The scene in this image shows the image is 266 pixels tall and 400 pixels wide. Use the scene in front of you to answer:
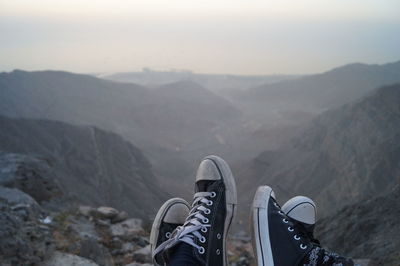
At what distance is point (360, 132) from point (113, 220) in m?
20.8

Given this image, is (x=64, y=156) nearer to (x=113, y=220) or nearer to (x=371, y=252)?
(x=113, y=220)

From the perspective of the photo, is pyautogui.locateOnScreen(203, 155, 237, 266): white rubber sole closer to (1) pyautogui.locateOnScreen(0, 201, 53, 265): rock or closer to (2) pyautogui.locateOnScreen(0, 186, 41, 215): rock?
(1) pyautogui.locateOnScreen(0, 201, 53, 265): rock

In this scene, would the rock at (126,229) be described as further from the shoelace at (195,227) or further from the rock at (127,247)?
the shoelace at (195,227)

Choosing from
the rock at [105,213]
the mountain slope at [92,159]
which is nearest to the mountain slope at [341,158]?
the mountain slope at [92,159]

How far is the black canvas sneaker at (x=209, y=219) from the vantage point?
9.04 ft

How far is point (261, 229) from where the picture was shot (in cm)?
299

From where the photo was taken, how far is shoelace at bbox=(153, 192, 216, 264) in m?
2.76

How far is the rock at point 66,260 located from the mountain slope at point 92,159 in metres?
12.1

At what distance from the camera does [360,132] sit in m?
23.8

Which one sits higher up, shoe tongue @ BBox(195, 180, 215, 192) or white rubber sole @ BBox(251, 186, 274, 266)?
shoe tongue @ BBox(195, 180, 215, 192)

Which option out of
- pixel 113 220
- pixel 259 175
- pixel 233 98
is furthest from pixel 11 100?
pixel 233 98

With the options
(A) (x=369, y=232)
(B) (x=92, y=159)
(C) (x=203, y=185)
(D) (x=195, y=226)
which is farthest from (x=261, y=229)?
(B) (x=92, y=159)

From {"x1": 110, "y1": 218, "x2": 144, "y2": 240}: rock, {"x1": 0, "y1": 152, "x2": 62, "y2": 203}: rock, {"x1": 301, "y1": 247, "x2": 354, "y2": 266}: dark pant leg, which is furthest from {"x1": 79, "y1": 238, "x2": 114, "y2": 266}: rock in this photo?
{"x1": 0, "y1": 152, "x2": 62, "y2": 203}: rock

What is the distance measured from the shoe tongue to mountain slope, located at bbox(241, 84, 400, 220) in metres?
14.4
